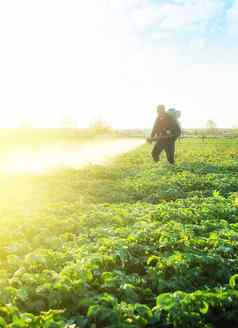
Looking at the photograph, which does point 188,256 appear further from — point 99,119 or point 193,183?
point 99,119

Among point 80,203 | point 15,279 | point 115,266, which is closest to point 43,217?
point 80,203

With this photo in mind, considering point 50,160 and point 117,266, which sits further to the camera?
point 50,160

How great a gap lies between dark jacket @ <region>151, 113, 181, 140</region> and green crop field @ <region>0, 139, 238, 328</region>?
28.3ft

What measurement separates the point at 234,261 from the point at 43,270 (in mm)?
2959

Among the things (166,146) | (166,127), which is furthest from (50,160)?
(166,127)

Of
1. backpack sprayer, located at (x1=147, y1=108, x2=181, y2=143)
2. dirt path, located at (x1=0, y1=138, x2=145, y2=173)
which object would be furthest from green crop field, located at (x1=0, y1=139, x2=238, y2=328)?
dirt path, located at (x1=0, y1=138, x2=145, y2=173)

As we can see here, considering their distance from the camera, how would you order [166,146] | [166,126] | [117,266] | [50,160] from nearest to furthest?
[117,266]
[166,126]
[166,146]
[50,160]

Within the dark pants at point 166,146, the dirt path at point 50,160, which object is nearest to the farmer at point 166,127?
the dark pants at point 166,146

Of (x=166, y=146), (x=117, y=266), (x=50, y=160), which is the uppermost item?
(x=166, y=146)

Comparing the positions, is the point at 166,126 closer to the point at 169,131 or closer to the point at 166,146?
the point at 169,131

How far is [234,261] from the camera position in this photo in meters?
7.23

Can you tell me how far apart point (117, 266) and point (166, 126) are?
1426cm

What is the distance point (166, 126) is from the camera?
68.5ft

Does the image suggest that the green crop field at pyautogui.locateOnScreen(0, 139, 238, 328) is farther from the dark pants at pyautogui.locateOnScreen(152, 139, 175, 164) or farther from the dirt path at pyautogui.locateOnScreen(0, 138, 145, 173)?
the dirt path at pyautogui.locateOnScreen(0, 138, 145, 173)
